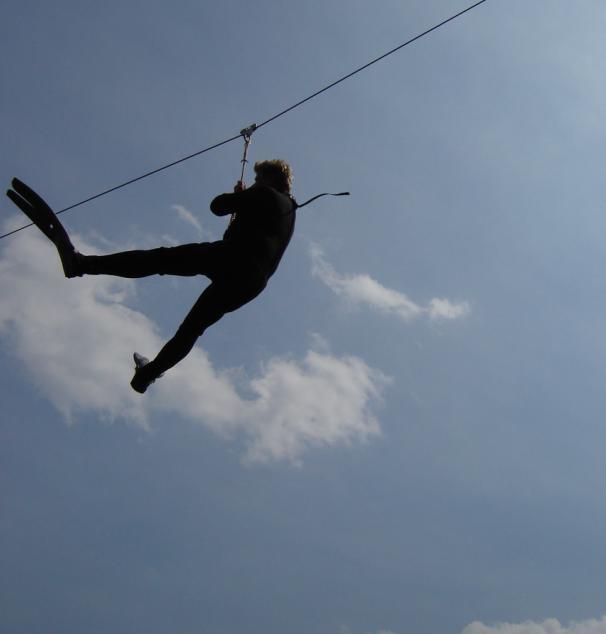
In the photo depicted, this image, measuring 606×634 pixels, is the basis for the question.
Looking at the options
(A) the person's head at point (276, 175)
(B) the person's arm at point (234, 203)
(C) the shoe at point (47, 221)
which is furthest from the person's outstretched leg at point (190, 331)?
(A) the person's head at point (276, 175)

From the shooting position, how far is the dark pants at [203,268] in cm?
462

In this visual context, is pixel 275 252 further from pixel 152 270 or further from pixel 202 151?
pixel 202 151

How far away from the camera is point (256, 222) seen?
15.4 ft

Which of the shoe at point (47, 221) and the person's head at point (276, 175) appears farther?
the person's head at point (276, 175)

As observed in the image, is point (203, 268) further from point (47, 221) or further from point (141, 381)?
point (47, 221)

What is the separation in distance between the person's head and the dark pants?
2.19 ft

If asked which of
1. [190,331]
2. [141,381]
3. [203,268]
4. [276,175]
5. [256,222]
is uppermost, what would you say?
[276,175]

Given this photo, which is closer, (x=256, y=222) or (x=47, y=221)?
(x=256, y=222)

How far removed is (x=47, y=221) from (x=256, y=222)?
1.44 m

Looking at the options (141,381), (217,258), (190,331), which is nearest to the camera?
(217,258)

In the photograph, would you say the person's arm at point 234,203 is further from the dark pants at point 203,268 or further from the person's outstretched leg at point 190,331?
the person's outstretched leg at point 190,331

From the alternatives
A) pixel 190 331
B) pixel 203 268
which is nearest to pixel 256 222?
pixel 203 268

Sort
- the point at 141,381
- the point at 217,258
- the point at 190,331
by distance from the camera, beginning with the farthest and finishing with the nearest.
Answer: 1. the point at 141,381
2. the point at 190,331
3. the point at 217,258

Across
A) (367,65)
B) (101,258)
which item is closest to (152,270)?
(101,258)
